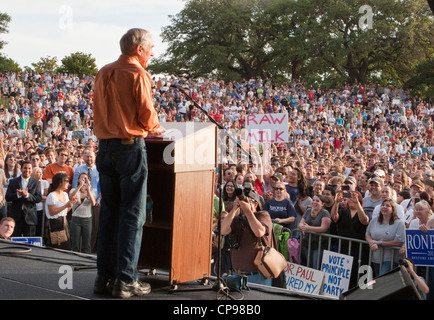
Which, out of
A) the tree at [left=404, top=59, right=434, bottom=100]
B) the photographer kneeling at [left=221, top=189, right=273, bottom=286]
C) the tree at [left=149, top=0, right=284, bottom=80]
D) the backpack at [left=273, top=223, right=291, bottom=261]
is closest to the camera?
the photographer kneeling at [left=221, top=189, right=273, bottom=286]

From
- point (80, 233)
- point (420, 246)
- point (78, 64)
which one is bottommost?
point (80, 233)

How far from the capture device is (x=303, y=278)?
7.34m

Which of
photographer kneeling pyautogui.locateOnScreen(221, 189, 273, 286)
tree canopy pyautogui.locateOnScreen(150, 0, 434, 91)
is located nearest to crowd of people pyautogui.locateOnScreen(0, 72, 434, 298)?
photographer kneeling pyautogui.locateOnScreen(221, 189, 273, 286)

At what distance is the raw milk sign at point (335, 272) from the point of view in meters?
7.12

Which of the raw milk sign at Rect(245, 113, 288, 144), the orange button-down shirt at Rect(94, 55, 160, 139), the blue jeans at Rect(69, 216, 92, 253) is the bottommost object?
the blue jeans at Rect(69, 216, 92, 253)

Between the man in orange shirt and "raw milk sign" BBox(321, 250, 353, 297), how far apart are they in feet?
12.6

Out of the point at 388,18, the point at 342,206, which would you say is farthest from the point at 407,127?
the point at 342,206

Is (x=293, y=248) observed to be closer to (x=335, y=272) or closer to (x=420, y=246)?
(x=335, y=272)

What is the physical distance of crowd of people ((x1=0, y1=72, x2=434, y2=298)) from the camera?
25.5 feet

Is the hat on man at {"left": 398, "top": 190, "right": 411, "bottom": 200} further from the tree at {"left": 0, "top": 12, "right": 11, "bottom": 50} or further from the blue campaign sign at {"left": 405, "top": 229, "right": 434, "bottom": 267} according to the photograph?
the tree at {"left": 0, "top": 12, "right": 11, "bottom": 50}

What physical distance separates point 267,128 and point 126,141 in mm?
8660

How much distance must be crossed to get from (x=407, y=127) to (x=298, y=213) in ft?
77.2

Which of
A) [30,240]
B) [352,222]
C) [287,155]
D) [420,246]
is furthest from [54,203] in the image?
[287,155]
